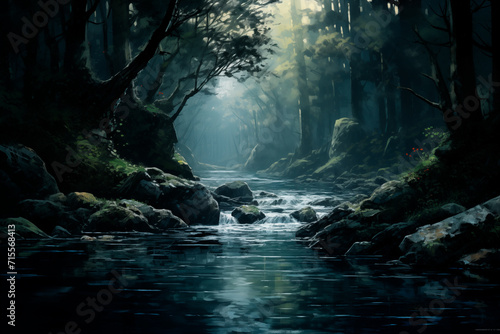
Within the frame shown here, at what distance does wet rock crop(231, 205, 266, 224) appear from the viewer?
22.0m

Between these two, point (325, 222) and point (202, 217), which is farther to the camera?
point (202, 217)

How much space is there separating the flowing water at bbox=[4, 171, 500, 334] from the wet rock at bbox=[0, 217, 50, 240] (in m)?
1.47

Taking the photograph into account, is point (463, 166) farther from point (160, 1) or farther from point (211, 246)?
point (160, 1)

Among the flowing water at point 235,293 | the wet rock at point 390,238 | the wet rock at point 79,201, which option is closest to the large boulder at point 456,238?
the flowing water at point 235,293

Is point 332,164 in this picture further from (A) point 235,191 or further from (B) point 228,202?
(B) point 228,202

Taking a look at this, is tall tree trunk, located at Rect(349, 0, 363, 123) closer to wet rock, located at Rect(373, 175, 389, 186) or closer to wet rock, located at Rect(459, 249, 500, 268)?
wet rock, located at Rect(373, 175, 389, 186)

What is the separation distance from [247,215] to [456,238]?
11685 mm

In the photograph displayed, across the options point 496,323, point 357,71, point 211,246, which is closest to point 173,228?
point 211,246

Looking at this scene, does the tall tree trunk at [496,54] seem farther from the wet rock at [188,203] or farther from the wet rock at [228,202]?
the wet rock at [228,202]

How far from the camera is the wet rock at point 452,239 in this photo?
1090 cm

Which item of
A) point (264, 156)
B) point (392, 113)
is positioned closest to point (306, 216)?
point (392, 113)

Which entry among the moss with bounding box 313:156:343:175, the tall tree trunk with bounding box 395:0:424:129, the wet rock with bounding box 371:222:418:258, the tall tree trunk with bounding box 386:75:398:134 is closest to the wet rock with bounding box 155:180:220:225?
the wet rock with bounding box 371:222:418:258

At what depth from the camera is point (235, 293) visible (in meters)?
8.13

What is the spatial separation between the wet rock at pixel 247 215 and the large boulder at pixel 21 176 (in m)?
7.14
